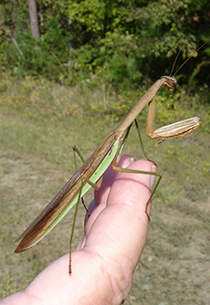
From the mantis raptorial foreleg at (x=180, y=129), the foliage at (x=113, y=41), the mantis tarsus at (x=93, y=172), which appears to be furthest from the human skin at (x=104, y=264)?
the foliage at (x=113, y=41)

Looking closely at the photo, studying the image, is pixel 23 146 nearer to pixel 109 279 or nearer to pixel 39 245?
pixel 39 245

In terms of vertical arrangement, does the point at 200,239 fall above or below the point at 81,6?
below

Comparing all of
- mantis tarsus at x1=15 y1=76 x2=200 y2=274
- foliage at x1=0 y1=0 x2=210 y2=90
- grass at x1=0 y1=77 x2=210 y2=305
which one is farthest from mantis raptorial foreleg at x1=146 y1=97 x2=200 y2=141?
foliage at x1=0 y1=0 x2=210 y2=90

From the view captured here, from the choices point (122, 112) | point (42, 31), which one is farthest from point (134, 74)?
point (42, 31)

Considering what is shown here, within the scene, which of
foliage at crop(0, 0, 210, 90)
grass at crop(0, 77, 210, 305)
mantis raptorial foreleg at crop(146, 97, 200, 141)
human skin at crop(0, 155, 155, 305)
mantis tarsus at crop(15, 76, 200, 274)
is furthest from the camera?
foliage at crop(0, 0, 210, 90)

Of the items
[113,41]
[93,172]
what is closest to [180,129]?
[93,172]

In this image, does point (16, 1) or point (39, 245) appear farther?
point (16, 1)

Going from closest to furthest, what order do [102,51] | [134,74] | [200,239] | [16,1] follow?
[200,239]
[134,74]
[102,51]
[16,1]

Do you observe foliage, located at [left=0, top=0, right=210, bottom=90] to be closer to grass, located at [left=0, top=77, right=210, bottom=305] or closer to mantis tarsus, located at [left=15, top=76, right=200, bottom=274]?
grass, located at [left=0, top=77, right=210, bottom=305]
